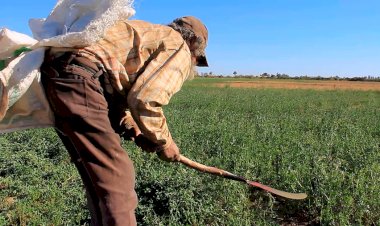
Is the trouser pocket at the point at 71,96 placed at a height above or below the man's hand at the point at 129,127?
above

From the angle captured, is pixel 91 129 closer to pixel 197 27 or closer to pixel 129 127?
pixel 129 127

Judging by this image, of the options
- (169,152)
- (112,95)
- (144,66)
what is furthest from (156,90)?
(169,152)

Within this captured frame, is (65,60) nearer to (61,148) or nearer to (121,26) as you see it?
(121,26)

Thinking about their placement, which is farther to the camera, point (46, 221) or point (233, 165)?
point (233, 165)

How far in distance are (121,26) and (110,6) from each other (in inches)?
6.8

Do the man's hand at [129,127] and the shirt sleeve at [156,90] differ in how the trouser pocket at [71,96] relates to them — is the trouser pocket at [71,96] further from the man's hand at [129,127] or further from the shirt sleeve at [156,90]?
the man's hand at [129,127]

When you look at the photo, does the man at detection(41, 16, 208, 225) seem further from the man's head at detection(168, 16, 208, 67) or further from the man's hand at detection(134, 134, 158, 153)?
the man's head at detection(168, 16, 208, 67)

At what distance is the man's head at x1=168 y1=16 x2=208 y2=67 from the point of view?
2756 mm

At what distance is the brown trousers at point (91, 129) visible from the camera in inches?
86.5

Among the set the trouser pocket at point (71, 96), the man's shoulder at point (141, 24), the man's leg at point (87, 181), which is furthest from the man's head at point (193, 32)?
the man's leg at point (87, 181)

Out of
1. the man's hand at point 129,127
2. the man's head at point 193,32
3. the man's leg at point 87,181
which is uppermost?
the man's head at point 193,32

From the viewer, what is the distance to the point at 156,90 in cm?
229

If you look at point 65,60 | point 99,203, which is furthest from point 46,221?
point 65,60

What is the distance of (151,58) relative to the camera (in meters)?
2.46
